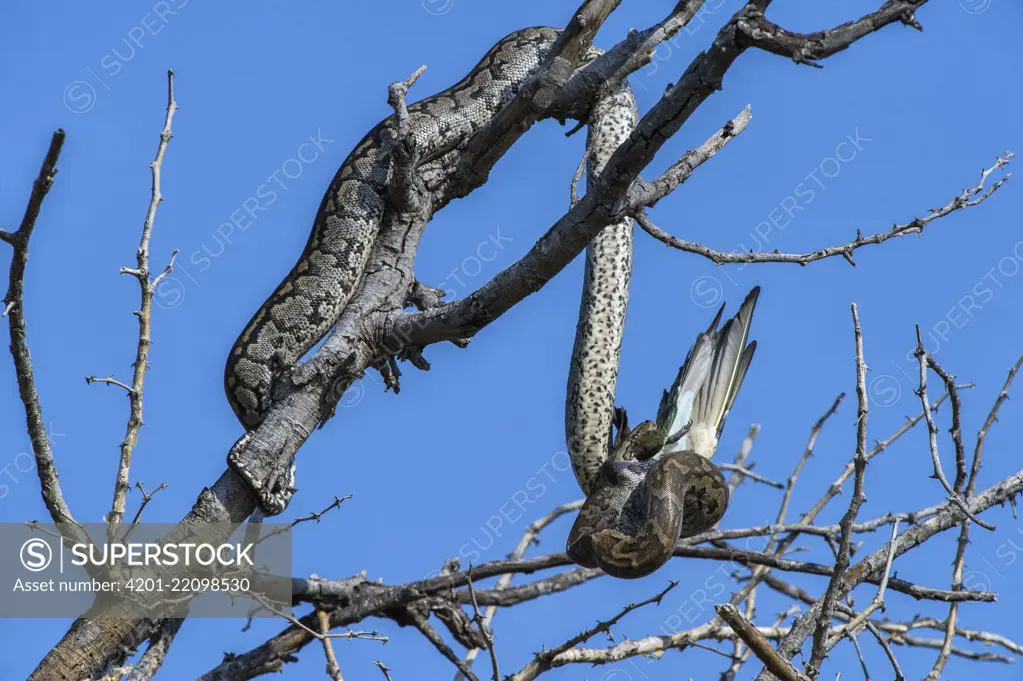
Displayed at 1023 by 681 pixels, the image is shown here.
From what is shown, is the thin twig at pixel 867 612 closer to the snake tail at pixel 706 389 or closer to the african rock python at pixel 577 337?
the african rock python at pixel 577 337

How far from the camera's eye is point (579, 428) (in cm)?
893

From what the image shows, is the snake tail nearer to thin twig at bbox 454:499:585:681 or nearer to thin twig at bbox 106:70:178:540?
thin twig at bbox 454:499:585:681

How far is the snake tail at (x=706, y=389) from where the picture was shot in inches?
→ 307

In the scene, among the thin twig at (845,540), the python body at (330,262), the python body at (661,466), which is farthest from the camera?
the python body at (330,262)

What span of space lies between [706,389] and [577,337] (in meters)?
1.75

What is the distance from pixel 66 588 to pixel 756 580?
14.6ft

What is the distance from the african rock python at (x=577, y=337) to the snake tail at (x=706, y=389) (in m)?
0.03

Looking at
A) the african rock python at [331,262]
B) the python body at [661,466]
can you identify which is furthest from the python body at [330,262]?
the python body at [661,466]

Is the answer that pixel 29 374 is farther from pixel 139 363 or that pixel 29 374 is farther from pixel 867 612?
pixel 867 612

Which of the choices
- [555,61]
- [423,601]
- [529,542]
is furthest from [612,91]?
[423,601]

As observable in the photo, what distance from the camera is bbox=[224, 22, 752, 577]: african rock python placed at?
6.41 meters

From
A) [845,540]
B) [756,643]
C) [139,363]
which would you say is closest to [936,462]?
[845,540]

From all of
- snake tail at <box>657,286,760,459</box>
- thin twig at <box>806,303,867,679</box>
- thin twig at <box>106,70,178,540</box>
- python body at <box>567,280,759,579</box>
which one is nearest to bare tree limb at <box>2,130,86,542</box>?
thin twig at <box>106,70,178,540</box>

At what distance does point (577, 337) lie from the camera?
9.34 m
